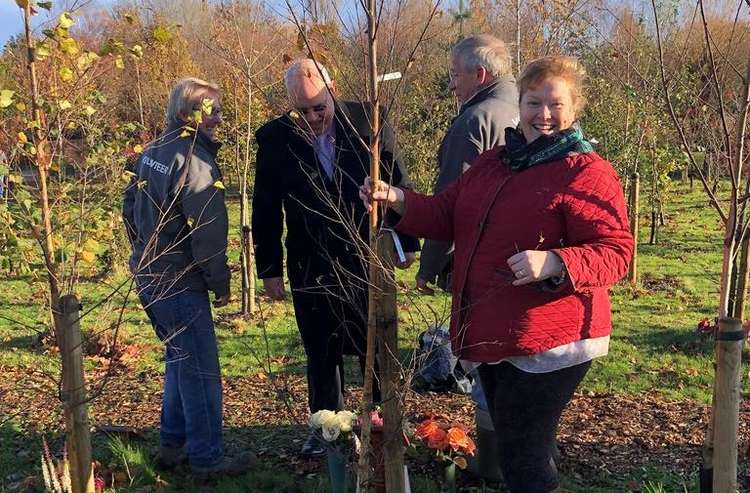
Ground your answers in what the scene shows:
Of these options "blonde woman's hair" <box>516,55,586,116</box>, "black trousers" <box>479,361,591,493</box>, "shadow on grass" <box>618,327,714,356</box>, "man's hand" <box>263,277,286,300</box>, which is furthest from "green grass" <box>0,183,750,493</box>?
"blonde woman's hair" <box>516,55,586,116</box>

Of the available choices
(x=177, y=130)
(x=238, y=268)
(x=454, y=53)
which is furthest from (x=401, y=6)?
(x=238, y=268)

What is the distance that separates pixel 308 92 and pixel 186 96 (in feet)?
1.81

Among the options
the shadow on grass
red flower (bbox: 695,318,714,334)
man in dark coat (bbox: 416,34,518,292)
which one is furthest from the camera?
red flower (bbox: 695,318,714,334)

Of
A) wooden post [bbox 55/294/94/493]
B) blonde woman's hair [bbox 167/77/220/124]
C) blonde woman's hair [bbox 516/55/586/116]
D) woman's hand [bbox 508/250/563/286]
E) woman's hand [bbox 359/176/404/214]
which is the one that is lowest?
wooden post [bbox 55/294/94/493]

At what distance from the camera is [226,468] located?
3.42 metres

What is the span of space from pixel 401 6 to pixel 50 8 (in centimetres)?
107

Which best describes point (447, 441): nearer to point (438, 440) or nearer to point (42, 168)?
point (438, 440)

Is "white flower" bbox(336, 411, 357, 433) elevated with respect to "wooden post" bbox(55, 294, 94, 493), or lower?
lower

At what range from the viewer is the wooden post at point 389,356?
83.0 inches

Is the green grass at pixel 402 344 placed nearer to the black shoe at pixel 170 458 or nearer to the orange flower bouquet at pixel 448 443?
the black shoe at pixel 170 458

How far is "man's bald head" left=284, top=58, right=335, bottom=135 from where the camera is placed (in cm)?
304

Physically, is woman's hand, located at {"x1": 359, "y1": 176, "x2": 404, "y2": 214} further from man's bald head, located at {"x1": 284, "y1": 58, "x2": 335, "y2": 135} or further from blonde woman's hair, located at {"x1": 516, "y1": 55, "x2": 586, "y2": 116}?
man's bald head, located at {"x1": 284, "y1": 58, "x2": 335, "y2": 135}

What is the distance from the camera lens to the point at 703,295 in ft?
24.7

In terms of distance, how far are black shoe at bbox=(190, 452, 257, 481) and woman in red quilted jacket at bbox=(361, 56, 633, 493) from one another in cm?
171
